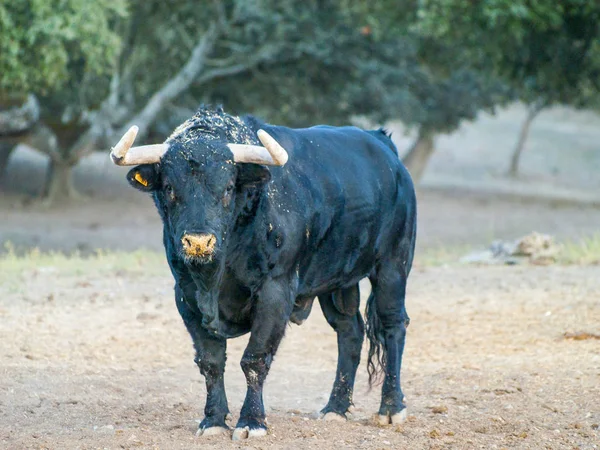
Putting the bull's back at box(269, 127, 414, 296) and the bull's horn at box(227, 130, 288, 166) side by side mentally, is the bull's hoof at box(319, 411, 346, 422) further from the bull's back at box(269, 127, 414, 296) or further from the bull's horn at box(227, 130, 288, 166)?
the bull's horn at box(227, 130, 288, 166)

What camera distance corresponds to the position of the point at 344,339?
22.8ft

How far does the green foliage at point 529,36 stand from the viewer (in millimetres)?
18844

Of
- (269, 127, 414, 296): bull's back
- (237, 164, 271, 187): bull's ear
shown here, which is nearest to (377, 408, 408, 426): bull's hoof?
(269, 127, 414, 296): bull's back

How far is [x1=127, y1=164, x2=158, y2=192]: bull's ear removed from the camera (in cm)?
564

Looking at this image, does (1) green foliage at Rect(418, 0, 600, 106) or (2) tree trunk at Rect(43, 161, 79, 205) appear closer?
(1) green foliage at Rect(418, 0, 600, 106)

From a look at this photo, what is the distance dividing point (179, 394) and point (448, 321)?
3.41m

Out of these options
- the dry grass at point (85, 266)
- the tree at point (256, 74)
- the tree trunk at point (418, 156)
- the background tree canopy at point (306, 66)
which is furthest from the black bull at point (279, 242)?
the tree trunk at point (418, 156)

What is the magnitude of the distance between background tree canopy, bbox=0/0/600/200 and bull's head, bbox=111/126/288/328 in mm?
13219

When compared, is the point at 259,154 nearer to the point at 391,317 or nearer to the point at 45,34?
the point at 391,317

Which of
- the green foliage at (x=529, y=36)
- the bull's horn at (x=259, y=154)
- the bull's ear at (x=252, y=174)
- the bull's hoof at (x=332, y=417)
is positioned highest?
the green foliage at (x=529, y=36)

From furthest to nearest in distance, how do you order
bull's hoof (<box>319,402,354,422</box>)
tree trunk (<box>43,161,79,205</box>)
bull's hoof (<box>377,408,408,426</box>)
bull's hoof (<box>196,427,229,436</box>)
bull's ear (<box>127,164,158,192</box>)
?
1. tree trunk (<box>43,161,79,205</box>)
2. bull's hoof (<box>319,402,354,422</box>)
3. bull's hoof (<box>377,408,408,426</box>)
4. bull's hoof (<box>196,427,229,436</box>)
5. bull's ear (<box>127,164,158,192</box>)

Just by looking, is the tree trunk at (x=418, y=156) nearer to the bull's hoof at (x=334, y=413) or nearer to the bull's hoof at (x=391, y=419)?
the bull's hoof at (x=334, y=413)

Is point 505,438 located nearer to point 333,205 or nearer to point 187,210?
point 333,205

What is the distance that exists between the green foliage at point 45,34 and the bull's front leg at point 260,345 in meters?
11.7
